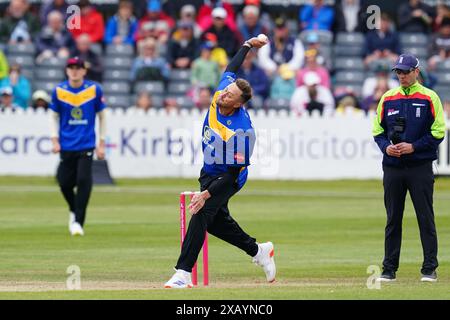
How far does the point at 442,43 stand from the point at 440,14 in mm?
895

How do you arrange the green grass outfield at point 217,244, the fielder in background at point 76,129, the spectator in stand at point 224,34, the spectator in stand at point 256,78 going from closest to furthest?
the green grass outfield at point 217,244 < the fielder in background at point 76,129 < the spectator in stand at point 256,78 < the spectator in stand at point 224,34

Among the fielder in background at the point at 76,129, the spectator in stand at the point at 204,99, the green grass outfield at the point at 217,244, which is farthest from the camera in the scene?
the spectator in stand at the point at 204,99

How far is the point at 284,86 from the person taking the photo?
3078 cm

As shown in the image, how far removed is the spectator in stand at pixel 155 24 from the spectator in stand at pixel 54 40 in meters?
1.77

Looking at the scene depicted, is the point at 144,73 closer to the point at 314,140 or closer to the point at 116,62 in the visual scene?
the point at 116,62

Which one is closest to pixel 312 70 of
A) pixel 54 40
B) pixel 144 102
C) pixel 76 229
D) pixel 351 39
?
pixel 351 39

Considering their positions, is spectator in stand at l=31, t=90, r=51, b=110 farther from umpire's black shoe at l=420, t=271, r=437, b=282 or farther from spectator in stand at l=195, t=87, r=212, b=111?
umpire's black shoe at l=420, t=271, r=437, b=282

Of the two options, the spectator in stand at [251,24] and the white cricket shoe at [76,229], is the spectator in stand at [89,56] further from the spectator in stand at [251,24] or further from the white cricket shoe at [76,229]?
the white cricket shoe at [76,229]

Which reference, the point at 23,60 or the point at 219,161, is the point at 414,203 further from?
the point at 23,60

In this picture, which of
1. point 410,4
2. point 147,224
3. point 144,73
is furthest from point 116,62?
point 147,224

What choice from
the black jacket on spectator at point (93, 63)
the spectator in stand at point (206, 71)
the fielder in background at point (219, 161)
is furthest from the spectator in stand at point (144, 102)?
the fielder in background at point (219, 161)

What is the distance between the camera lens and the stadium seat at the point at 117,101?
3102 cm

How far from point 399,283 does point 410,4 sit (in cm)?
2127

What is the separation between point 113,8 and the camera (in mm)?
35094
